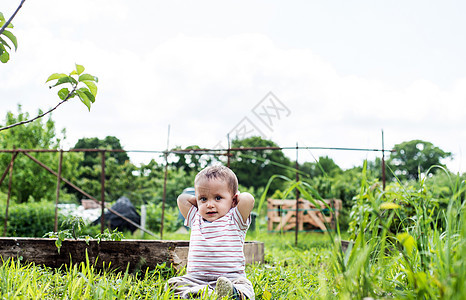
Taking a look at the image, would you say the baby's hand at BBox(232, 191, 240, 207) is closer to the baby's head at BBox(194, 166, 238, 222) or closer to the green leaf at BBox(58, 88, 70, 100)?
the baby's head at BBox(194, 166, 238, 222)

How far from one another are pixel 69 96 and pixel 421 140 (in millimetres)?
31240

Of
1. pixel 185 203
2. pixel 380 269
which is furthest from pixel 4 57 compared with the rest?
pixel 380 269

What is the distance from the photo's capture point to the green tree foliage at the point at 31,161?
11.9 metres

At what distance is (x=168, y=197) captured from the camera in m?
14.5

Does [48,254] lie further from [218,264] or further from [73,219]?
[218,264]

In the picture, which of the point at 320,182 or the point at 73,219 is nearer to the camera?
the point at 73,219

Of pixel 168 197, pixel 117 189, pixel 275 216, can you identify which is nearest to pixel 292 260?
pixel 275 216

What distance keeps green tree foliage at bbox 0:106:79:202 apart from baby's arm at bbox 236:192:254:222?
10439mm

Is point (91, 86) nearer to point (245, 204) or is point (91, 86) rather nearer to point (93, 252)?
point (245, 204)

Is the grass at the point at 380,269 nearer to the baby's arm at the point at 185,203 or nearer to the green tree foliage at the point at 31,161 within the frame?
the baby's arm at the point at 185,203

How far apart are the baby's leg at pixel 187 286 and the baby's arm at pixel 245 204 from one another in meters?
0.42

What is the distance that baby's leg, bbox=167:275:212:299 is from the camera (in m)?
1.87

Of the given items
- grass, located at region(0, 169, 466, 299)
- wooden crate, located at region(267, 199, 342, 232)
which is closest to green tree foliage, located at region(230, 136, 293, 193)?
wooden crate, located at region(267, 199, 342, 232)

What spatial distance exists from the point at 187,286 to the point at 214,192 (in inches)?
19.6
